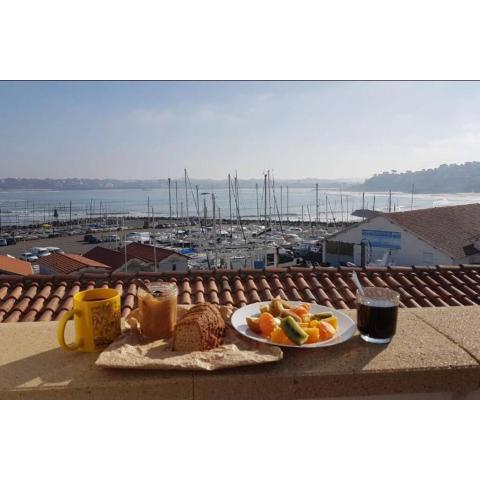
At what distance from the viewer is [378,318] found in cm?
174

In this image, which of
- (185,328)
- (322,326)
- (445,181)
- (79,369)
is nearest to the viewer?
(79,369)

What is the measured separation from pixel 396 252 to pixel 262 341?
94.0 ft

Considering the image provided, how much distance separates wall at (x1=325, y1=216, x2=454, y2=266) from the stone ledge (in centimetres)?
2613

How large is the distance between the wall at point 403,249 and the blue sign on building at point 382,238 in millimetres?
209

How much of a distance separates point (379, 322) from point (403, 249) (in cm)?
2802

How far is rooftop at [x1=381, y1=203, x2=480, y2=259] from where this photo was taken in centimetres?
2614

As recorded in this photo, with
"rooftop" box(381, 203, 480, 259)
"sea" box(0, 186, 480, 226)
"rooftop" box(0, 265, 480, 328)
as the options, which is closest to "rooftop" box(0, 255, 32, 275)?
"rooftop" box(0, 265, 480, 328)

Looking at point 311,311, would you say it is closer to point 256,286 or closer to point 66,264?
point 256,286

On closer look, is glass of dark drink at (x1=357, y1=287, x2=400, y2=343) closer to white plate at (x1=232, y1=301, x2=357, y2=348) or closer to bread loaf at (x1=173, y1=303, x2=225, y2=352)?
white plate at (x1=232, y1=301, x2=357, y2=348)

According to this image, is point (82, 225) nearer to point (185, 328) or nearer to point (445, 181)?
point (185, 328)

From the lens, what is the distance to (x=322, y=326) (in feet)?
5.74

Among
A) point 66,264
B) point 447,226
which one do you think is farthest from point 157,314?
point 447,226

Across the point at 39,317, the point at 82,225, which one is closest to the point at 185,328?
the point at 39,317

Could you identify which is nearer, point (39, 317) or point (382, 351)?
point (382, 351)
